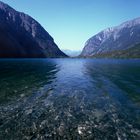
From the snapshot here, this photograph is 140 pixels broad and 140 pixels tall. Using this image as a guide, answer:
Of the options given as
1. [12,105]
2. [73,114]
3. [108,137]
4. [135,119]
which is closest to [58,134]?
[108,137]

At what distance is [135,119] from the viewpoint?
18.2 meters

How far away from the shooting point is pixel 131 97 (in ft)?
90.3

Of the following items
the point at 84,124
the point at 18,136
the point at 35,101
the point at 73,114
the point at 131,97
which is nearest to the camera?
the point at 18,136

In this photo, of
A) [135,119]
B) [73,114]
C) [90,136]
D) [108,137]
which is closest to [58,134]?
[90,136]

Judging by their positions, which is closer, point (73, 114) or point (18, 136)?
point (18, 136)

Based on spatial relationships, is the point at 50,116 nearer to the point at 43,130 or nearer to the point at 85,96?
the point at 43,130

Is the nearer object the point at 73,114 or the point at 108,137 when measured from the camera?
the point at 108,137

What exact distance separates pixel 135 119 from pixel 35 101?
457 inches

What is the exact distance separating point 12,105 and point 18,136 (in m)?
8.57

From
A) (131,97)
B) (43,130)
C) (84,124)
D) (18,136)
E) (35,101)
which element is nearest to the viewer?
(18,136)

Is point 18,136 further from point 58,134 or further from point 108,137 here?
point 108,137

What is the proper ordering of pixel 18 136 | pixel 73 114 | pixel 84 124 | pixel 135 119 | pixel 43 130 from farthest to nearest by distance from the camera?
pixel 73 114, pixel 135 119, pixel 84 124, pixel 43 130, pixel 18 136

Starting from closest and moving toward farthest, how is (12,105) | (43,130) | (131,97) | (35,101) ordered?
(43,130), (12,105), (35,101), (131,97)

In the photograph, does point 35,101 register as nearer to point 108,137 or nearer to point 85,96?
point 85,96
